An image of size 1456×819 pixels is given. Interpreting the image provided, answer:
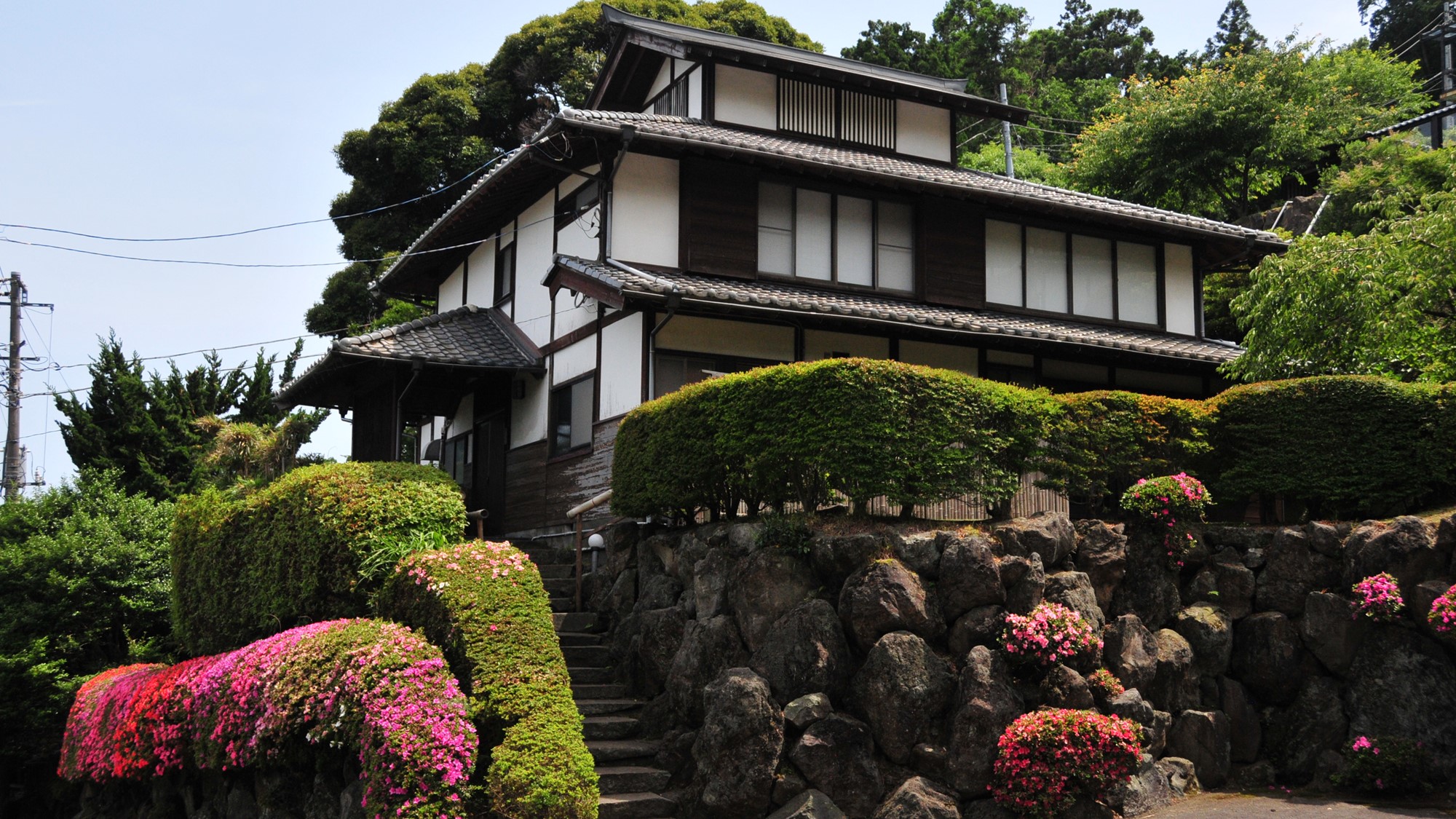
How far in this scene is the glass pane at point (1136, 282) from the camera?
2130cm

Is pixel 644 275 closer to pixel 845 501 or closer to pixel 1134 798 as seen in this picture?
pixel 845 501

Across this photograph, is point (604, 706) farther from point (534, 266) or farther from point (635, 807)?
point (534, 266)

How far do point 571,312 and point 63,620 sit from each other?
10.3 meters

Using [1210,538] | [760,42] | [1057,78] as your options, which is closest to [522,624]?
[1210,538]

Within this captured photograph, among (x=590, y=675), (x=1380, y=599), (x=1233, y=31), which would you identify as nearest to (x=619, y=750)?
(x=590, y=675)

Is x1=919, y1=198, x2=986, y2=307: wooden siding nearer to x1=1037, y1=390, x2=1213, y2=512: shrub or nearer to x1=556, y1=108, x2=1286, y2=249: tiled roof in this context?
x1=556, y1=108, x2=1286, y2=249: tiled roof

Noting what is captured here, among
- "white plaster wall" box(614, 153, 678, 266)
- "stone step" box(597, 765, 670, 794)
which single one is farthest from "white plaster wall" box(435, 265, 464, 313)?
"stone step" box(597, 765, 670, 794)

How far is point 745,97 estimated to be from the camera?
2053 centimetres

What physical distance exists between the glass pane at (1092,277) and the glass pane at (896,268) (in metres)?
3.32

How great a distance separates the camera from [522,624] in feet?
36.7

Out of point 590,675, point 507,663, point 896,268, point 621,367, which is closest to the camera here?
point 507,663

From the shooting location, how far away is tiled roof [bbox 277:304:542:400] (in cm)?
1858

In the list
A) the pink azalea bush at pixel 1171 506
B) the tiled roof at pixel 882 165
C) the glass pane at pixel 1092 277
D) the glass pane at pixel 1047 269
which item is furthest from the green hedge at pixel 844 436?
the glass pane at pixel 1092 277

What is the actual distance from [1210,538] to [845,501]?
176 inches
